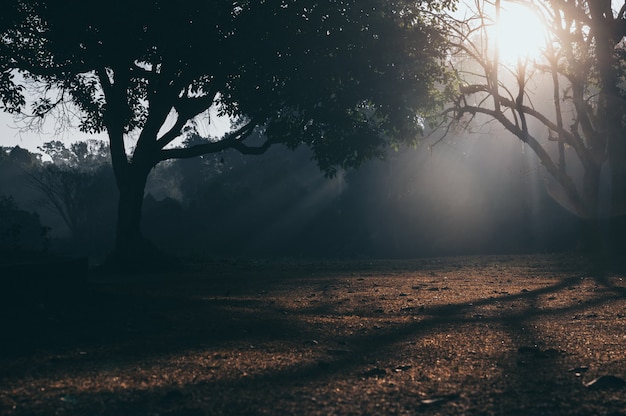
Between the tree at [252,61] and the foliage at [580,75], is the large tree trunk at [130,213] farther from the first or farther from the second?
the foliage at [580,75]

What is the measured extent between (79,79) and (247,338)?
1436cm

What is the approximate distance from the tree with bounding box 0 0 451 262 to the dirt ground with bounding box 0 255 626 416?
6372 millimetres

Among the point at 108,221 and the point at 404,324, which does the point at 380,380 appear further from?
the point at 108,221

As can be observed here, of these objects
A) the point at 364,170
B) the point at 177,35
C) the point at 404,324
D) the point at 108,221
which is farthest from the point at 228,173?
the point at 404,324

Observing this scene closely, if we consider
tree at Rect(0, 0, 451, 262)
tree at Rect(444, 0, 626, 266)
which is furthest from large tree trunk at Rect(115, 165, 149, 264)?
tree at Rect(444, 0, 626, 266)

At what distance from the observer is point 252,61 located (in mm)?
14680

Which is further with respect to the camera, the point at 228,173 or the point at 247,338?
the point at 228,173

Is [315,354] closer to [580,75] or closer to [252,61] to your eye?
[252,61]

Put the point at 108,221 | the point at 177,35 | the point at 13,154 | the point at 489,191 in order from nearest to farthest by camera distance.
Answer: the point at 177,35 → the point at 489,191 → the point at 108,221 → the point at 13,154

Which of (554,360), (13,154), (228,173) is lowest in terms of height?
(554,360)

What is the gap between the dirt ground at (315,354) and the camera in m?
3.79

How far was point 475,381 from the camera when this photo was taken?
4352 millimetres

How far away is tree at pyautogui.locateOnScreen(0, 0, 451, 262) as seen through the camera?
45.8 ft

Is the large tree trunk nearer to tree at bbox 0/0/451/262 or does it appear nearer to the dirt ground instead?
tree at bbox 0/0/451/262
